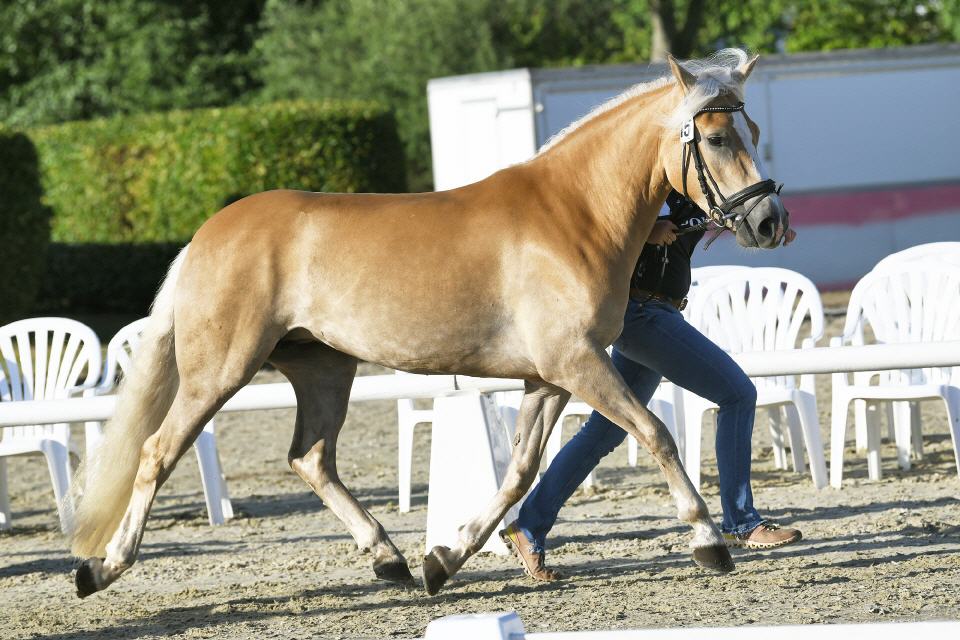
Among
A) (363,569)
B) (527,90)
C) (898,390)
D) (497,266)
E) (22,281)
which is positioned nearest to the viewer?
(497,266)

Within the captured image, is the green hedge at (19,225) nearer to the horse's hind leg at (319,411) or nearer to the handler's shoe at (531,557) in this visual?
the horse's hind leg at (319,411)

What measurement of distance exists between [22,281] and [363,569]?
10.7 m

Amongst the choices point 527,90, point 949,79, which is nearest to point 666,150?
point 527,90

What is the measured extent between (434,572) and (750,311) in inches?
127

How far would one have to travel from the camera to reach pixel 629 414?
429 cm

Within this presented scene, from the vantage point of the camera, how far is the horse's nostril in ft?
13.5

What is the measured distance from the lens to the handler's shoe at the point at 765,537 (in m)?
4.95

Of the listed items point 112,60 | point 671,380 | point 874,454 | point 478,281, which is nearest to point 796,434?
point 874,454

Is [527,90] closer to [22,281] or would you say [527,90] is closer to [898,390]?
[22,281]

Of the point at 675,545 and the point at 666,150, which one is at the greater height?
the point at 666,150

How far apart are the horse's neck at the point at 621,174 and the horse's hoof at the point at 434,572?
122 cm

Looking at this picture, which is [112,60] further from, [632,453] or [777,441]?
[777,441]

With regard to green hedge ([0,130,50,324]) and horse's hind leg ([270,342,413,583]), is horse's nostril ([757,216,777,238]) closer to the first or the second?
horse's hind leg ([270,342,413,583])

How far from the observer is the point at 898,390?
21.1 ft
